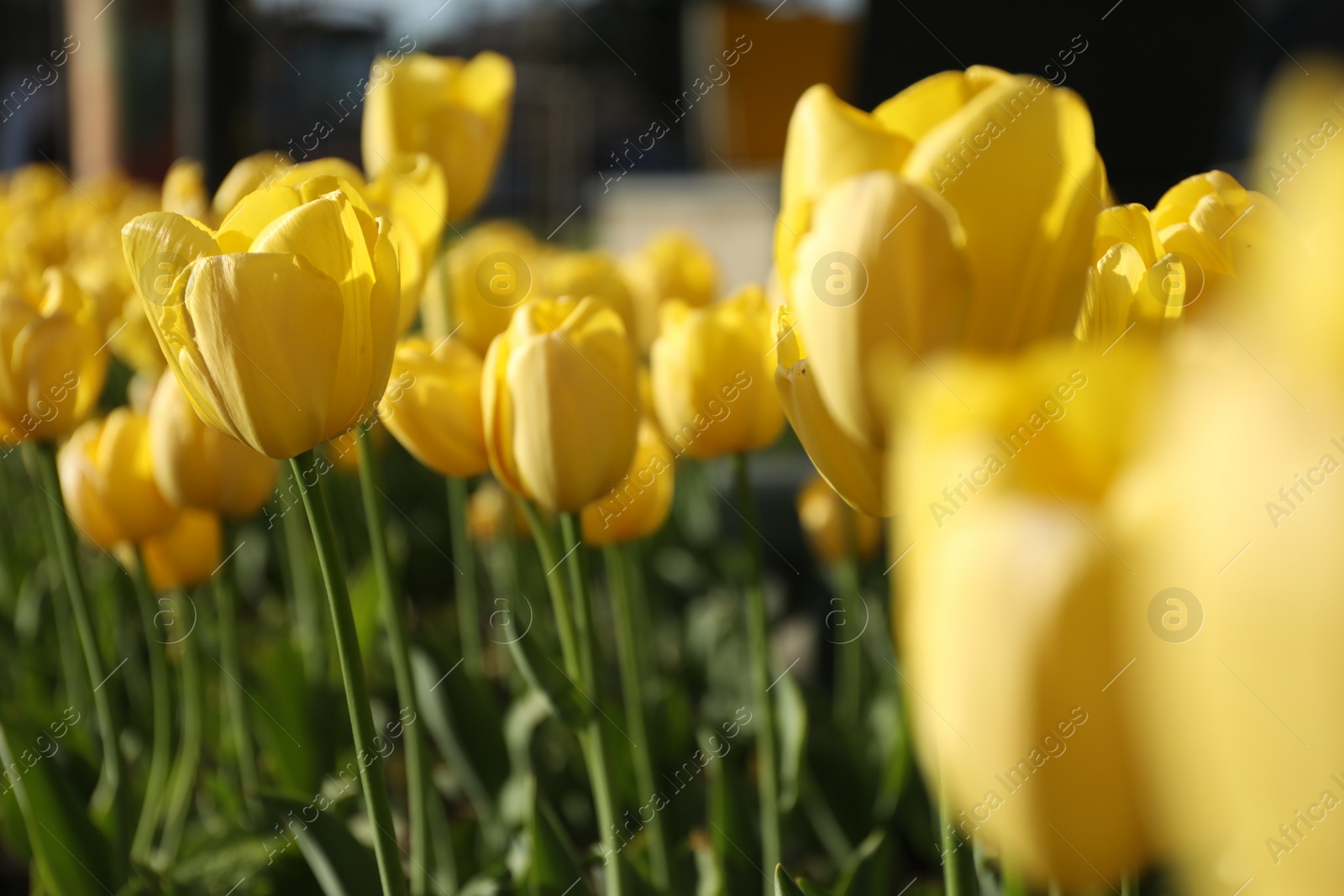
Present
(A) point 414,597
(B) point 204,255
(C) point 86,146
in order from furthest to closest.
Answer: (C) point 86,146
(A) point 414,597
(B) point 204,255

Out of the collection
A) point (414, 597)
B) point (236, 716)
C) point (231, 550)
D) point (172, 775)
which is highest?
point (231, 550)

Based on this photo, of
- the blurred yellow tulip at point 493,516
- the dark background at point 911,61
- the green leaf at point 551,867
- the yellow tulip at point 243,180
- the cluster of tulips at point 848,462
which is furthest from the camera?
the dark background at point 911,61

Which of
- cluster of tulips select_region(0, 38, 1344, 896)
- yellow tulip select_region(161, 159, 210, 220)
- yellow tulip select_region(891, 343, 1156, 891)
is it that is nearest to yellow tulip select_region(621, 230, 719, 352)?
cluster of tulips select_region(0, 38, 1344, 896)

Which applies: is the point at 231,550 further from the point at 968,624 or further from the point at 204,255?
the point at 968,624

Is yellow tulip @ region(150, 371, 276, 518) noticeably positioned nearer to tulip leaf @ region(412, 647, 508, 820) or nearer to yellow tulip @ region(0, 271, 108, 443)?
yellow tulip @ region(0, 271, 108, 443)

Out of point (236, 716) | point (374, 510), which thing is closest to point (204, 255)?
point (374, 510)

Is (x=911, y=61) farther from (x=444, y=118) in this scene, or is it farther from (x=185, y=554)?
(x=185, y=554)

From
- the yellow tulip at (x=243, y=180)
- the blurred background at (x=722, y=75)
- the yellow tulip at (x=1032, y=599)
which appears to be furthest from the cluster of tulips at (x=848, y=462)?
the blurred background at (x=722, y=75)

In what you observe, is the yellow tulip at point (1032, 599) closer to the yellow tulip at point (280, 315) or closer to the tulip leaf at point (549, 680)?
the yellow tulip at point (280, 315)
